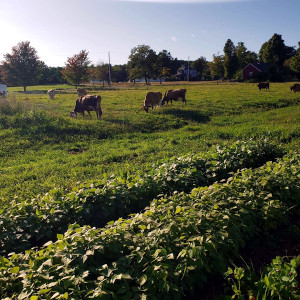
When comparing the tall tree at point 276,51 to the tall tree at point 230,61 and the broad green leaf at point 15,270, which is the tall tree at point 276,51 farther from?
the broad green leaf at point 15,270

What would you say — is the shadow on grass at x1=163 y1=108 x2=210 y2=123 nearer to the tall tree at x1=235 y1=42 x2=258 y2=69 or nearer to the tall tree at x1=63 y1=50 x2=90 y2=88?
the tall tree at x1=63 y1=50 x2=90 y2=88

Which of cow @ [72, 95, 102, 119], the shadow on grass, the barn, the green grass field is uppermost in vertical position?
the barn

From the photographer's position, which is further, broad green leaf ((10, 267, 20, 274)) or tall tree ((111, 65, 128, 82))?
tall tree ((111, 65, 128, 82))

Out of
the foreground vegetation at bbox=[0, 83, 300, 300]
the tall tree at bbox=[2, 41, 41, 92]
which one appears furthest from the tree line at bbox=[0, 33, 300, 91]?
the foreground vegetation at bbox=[0, 83, 300, 300]

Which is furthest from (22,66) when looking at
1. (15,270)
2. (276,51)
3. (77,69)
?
(15,270)

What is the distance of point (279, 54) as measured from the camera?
246 ft

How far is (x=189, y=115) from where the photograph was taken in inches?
749

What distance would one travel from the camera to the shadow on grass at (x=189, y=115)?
17953mm

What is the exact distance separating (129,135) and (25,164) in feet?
17.3

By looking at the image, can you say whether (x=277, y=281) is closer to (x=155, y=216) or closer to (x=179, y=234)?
(x=179, y=234)

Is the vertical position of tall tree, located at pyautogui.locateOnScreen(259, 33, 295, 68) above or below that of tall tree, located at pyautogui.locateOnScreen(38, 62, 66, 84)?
above

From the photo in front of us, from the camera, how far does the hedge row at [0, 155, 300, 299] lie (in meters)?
2.86

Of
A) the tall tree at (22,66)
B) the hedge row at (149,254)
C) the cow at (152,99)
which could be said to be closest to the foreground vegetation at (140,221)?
the hedge row at (149,254)

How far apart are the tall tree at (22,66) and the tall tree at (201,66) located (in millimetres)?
48259
